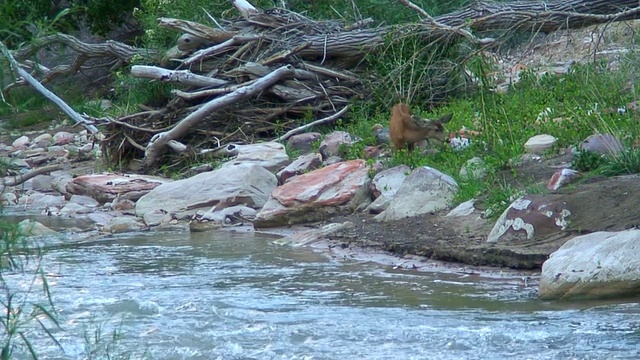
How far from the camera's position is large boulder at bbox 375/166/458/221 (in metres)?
8.57

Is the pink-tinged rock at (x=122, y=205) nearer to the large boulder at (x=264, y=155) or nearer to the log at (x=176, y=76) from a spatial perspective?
the large boulder at (x=264, y=155)

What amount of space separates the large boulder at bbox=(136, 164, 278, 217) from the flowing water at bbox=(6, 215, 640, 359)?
2044 millimetres

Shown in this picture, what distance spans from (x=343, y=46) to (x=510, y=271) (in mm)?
6166

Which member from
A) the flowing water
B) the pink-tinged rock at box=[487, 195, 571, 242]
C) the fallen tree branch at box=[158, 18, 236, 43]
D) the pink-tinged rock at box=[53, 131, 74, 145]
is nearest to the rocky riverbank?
the pink-tinged rock at box=[487, 195, 571, 242]

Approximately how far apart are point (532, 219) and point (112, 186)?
5772mm

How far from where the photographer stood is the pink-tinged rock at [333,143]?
36.8 feet

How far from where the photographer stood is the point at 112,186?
11594 millimetres

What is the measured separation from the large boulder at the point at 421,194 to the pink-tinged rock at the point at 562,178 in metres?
0.91

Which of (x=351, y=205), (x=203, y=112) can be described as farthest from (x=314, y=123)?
(x=351, y=205)

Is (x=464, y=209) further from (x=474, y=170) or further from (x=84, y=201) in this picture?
(x=84, y=201)

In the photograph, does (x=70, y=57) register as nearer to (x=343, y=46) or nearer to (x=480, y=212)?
(x=343, y=46)

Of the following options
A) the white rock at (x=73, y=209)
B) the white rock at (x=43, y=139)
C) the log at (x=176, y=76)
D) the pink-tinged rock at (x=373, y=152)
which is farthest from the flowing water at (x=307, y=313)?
the white rock at (x=43, y=139)

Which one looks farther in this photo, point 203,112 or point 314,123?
point 314,123

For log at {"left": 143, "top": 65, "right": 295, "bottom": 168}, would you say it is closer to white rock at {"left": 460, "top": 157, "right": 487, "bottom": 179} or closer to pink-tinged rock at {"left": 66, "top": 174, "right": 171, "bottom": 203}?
pink-tinged rock at {"left": 66, "top": 174, "right": 171, "bottom": 203}
